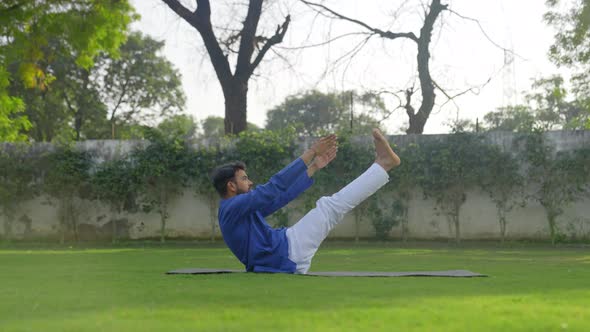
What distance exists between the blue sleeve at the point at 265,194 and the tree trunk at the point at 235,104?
12.8 metres

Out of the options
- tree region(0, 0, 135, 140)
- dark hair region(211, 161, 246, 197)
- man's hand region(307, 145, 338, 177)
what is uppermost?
tree region(0, 0, 135, 140)

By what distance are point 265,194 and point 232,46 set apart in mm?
13528

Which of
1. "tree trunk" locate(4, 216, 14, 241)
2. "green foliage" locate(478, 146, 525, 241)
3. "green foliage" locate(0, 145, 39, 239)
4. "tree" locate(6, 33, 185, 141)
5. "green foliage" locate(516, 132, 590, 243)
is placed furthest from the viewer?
"tree" locate(6, 33, 185, 141)

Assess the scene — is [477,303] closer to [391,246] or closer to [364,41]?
[391,246]

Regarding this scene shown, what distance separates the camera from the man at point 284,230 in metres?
5.52

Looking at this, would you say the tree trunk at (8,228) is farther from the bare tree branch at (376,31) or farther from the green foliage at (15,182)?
the bare tree branch at (376,31)

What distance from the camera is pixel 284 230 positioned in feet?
18.9

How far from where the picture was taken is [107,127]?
101ft

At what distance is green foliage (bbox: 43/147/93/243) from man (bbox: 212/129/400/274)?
34.2 feet

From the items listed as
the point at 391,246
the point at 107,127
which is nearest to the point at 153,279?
the point at 391,246

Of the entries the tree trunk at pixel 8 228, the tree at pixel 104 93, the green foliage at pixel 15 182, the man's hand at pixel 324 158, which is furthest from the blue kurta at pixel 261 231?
the tree at pixel 104 93

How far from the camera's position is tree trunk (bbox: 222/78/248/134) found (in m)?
18.2

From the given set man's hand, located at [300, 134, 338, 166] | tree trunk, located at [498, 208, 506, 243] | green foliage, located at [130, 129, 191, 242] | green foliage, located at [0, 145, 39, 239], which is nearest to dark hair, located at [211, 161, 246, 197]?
man's hand, located at [300, 134, 338, 166]

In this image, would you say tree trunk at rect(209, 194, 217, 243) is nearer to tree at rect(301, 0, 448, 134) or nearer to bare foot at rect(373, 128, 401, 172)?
tree at rect(301, 0, 448, 134)
